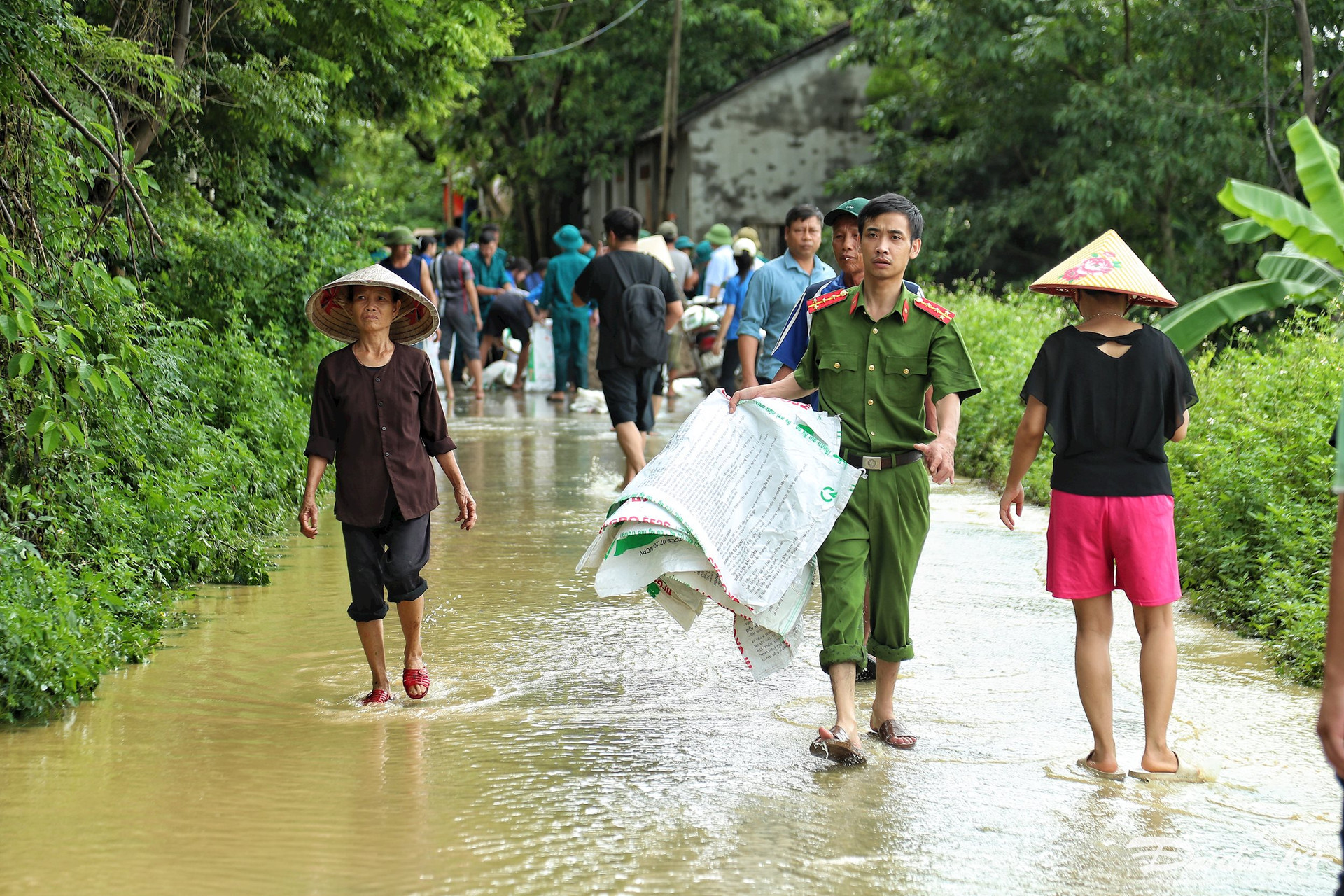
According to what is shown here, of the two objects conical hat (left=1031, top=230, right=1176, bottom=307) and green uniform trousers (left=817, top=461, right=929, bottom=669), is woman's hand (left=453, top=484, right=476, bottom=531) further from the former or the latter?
conical hat (left=1031, top=230, right=1176, bottom=307)

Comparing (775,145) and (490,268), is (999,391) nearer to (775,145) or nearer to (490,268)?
(490,268)

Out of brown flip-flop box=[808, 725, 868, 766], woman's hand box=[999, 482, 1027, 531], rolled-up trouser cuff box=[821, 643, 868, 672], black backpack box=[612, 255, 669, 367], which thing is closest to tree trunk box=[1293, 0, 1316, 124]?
black backpack box=[612, 255, 669, 367]

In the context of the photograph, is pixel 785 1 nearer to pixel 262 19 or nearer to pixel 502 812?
pixel 262 19

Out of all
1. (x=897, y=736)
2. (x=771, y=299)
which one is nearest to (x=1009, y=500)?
(x=897, y=736)

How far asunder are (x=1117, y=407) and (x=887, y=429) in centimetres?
78

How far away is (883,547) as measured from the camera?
16.1ft

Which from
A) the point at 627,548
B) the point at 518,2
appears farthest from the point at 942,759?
the point at 518,2

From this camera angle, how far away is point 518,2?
19875mm

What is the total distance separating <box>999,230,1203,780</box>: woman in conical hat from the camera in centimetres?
455

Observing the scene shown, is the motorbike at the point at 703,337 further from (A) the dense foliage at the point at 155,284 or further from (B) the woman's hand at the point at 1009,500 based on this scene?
(B) the woman's hand at the point at 1009,500

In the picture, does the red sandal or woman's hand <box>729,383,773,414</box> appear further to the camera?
the red sandal

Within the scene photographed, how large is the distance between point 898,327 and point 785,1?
27.7m

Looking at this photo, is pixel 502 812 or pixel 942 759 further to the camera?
pixel 942 759

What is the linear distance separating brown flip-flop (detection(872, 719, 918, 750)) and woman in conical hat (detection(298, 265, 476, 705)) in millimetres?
1746
